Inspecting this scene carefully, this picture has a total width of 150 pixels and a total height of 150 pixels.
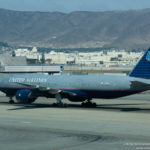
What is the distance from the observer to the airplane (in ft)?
161

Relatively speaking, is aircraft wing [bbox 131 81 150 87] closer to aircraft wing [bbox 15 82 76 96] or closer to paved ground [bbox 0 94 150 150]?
paved ground [bbox 0 94 150 150]

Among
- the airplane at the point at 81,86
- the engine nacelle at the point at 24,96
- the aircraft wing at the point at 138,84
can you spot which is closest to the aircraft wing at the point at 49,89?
the airplane at the point at 81,86

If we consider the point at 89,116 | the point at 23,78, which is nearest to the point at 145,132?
the point at 89,116

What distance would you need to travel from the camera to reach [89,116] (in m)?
43.4

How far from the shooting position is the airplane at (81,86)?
161 ft

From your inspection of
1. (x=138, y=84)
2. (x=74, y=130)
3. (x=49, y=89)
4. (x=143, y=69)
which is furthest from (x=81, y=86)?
(x=74, y=130)

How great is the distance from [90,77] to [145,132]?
19.6 meters

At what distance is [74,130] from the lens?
34.2m

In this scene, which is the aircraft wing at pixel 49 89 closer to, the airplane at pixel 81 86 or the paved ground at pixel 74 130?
the airplane at pixel 81 86

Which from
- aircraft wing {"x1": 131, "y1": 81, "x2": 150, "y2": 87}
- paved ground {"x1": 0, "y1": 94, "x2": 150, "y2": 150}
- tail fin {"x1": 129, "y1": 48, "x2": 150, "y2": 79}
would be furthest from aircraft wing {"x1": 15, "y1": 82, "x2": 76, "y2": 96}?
aircraft wing {"x1": 131, "y1": 81, "x2": 150, "y2": 87}

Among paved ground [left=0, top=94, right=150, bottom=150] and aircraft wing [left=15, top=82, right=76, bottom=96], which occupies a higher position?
aircraft wing [left=15, top=82, right=76, bottom=96]

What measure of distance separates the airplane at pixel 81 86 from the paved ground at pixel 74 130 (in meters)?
3.06

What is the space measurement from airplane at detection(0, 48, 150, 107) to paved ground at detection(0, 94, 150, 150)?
3065mm

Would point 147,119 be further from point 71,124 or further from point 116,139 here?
point 116,139
